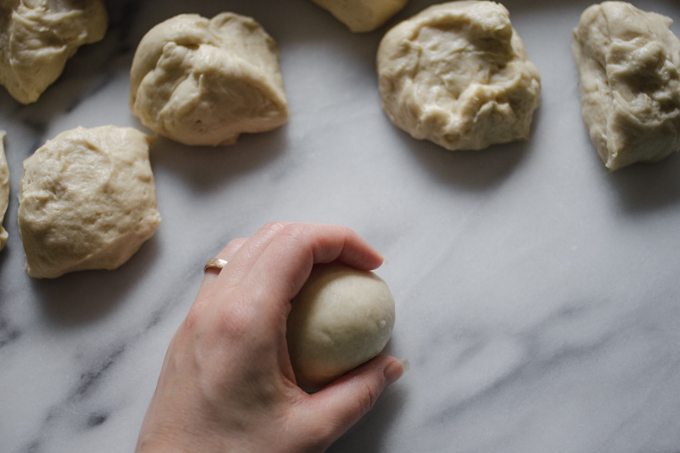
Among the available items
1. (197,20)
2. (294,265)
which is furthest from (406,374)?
(197,20)

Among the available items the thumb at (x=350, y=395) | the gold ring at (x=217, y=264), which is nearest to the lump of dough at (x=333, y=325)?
the thumb at (x=350, y=395)

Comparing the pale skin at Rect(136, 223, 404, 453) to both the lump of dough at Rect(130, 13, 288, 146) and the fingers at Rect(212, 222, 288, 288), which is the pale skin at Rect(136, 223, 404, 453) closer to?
the fingers at Rect(212, 222, 288, 288)

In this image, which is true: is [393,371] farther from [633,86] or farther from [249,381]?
[633,86]

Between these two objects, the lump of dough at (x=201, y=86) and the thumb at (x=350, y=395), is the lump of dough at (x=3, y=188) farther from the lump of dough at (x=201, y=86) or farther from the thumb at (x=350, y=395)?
the thumb at (x=350, y=395)

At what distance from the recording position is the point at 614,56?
4.78 feet

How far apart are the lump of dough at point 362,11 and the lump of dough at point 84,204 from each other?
857 mm

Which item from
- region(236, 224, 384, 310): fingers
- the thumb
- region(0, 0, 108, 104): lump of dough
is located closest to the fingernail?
the thumb

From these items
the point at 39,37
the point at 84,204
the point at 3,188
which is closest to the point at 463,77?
the point at 84,204

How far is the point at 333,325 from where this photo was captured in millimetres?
1184

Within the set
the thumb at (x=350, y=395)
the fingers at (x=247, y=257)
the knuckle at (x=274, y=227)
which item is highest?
the knuckle at (x=274, y=227)

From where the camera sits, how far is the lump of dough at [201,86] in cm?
150

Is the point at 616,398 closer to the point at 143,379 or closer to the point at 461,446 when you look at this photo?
the point at 461,446

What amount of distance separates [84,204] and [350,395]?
1.00 meters

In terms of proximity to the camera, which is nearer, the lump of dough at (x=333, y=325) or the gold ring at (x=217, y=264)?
the lump of dough at (x=333, y=325)
